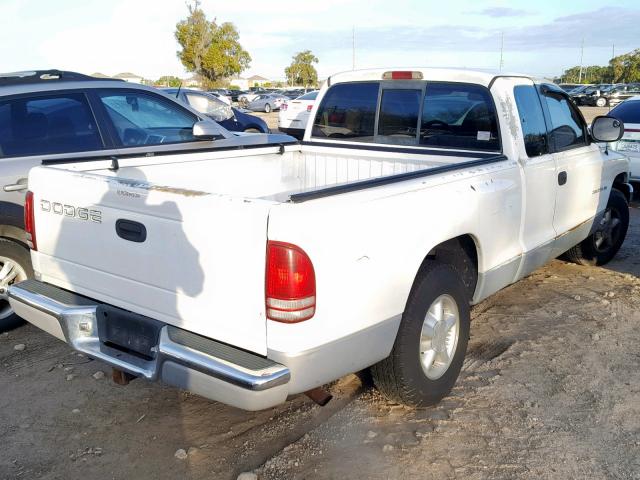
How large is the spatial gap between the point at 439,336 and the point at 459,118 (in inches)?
71.3

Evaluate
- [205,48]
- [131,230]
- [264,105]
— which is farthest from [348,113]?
[205,48]

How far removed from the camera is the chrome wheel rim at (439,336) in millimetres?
3475

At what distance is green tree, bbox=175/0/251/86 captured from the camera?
65.2 m

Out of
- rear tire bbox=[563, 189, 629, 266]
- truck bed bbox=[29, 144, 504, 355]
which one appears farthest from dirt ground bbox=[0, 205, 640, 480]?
rear tire bbox=[563, 189, 629, 266]

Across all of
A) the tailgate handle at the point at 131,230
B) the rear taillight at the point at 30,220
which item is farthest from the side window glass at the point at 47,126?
the tailgate handle at the point at 131,230

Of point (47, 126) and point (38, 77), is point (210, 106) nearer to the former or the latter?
point (38, 77)

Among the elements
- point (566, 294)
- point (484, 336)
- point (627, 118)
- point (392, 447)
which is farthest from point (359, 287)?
point (627, 118)

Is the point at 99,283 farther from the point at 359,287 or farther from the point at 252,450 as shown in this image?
the point at 359,287

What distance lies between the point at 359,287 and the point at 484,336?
221 cm

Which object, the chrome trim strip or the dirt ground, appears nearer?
the chrome trim strip

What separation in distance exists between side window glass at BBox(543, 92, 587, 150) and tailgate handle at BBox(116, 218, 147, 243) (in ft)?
10.7

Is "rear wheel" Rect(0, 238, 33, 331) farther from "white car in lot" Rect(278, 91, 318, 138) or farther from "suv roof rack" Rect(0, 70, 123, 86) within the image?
"white car in lot" Rect(278, 91, 318, 138)

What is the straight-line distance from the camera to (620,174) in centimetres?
625

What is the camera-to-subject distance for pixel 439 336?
11.7ft
